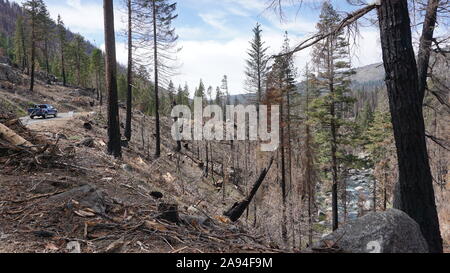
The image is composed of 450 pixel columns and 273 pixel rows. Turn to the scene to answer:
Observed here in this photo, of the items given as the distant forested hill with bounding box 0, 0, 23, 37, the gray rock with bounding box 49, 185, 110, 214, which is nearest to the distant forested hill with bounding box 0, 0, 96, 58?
the distant forested hill with bounding box 0, 0, 23, 37

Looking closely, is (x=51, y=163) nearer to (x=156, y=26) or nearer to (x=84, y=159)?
(x=84, y=159)

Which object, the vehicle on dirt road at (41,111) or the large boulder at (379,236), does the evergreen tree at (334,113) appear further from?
the vehicle on dirt road at (41,111)

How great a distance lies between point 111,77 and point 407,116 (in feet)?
26.4

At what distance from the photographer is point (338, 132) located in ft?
59.0

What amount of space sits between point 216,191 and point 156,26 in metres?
12.1

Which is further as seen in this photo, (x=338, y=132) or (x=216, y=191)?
(x=216, y=191)

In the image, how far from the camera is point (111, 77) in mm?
8781

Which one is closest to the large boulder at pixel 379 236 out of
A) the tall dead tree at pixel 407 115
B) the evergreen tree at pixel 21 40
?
the tall dead tree at pixel 407 115

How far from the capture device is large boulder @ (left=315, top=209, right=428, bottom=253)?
9.86 ft

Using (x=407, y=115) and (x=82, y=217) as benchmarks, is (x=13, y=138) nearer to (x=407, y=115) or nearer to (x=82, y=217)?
(x=82, y=217)

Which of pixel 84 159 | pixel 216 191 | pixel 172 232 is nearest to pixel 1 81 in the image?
pixel 216 191
